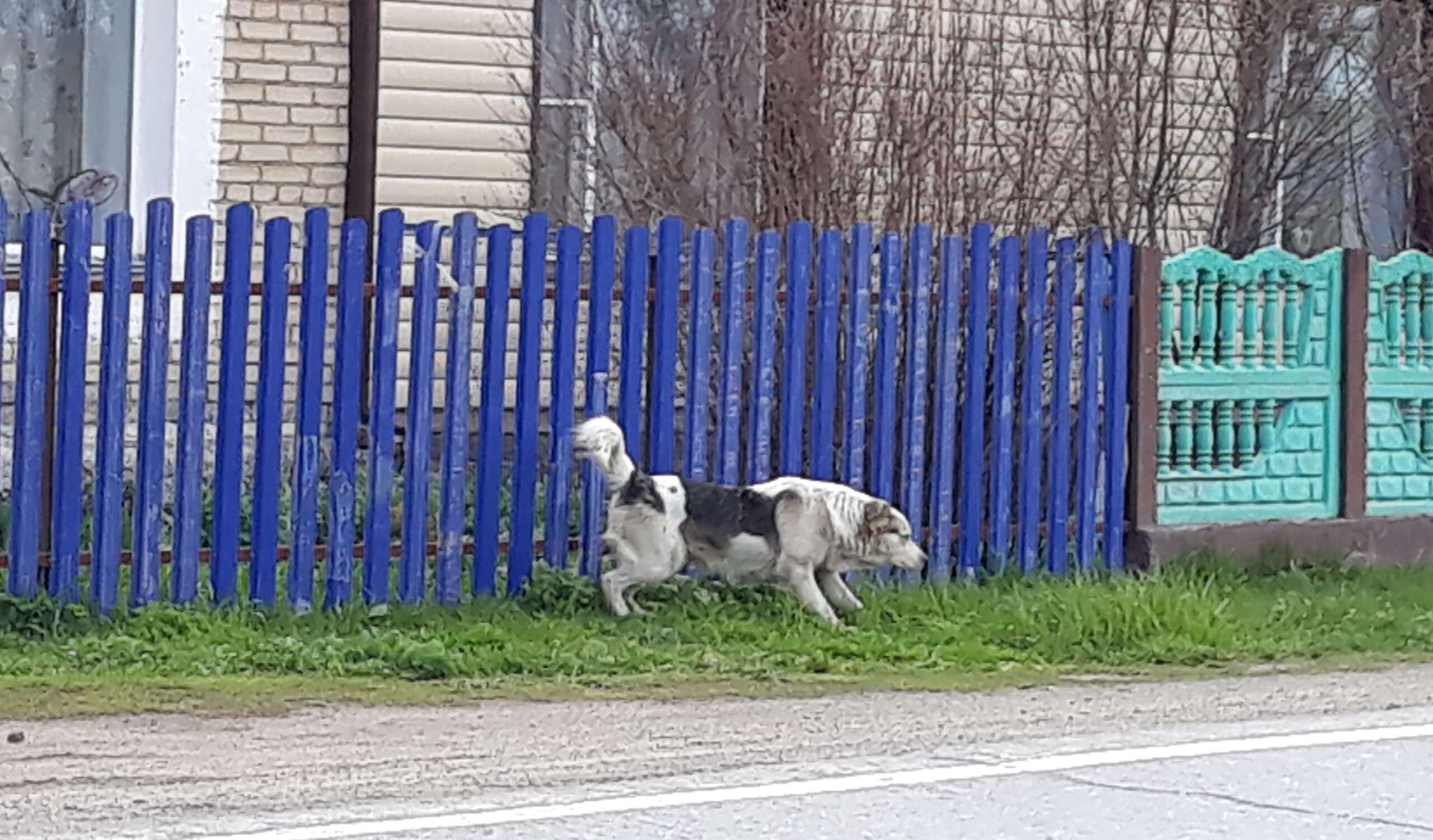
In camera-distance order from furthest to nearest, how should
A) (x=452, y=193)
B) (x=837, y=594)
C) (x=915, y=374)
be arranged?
(x=452, y=193) < (x=915, y=374) < (x=837, y=594)

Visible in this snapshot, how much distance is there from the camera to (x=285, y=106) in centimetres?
1345

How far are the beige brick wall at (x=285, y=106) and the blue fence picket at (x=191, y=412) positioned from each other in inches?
133

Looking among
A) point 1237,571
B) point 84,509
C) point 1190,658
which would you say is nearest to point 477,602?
point 84,509

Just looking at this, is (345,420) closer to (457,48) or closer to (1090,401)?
(1090,401)

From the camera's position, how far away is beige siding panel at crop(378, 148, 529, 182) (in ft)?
44.6

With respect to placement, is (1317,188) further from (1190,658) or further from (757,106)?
(1190,658)

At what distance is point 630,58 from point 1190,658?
4.64 m

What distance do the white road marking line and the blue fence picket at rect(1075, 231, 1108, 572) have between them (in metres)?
3.18

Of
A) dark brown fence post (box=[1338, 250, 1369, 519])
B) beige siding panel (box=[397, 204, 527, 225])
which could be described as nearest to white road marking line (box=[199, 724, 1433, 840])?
dark brown fence post (box=[1338, 250, 1369, 519])

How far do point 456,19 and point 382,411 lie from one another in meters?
3.79

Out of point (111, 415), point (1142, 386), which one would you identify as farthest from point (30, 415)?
point (1142, 386)

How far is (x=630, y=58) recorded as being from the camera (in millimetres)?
13281

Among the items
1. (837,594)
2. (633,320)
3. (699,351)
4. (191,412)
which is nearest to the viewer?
(191,412)

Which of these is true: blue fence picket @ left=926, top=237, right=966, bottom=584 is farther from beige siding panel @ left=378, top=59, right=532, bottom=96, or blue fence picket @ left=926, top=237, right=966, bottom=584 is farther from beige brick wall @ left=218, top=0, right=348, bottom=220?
beige brick wall @ left=218, top=0, right=348, bottom=220
